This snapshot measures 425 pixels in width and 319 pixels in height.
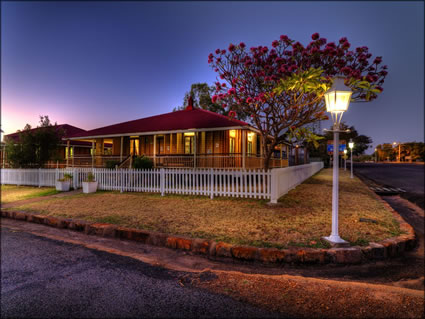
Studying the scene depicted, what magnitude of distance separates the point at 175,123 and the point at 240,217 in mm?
12893

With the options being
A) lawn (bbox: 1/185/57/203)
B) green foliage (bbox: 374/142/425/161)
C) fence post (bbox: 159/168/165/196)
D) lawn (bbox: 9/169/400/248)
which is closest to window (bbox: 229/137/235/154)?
fence post (bbox: 159/168/165/196)

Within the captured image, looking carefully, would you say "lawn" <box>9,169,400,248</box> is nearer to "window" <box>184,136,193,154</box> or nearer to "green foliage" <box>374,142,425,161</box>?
"window" <box>184,136,193,154</box>

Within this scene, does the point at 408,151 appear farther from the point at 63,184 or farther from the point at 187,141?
the point at 63,184

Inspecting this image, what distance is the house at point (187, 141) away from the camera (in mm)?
16031

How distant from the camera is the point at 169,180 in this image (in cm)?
1041

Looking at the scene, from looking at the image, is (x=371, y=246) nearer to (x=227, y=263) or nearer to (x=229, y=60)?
(x=227, y=263)

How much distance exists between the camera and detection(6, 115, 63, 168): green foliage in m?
15.6

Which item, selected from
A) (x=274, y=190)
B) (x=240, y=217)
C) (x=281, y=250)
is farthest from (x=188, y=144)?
(x=281, y=250)

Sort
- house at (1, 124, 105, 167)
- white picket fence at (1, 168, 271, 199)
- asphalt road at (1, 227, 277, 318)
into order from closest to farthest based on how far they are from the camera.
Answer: asphalt road at (1, 227, 277, 318)
white picket fence at (1, 168, 271, 199)
house at (1, 124, 105, 167)

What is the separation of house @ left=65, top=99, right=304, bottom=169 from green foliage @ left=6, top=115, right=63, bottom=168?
3.13m

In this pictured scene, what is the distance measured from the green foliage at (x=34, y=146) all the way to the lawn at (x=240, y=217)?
925cm

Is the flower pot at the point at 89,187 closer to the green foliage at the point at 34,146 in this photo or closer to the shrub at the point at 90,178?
the shrub at the point at 90,178

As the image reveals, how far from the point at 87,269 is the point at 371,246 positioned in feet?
14.4

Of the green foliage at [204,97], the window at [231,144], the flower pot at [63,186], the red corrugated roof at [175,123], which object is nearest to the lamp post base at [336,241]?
the red corrugated roof at [175,123]
